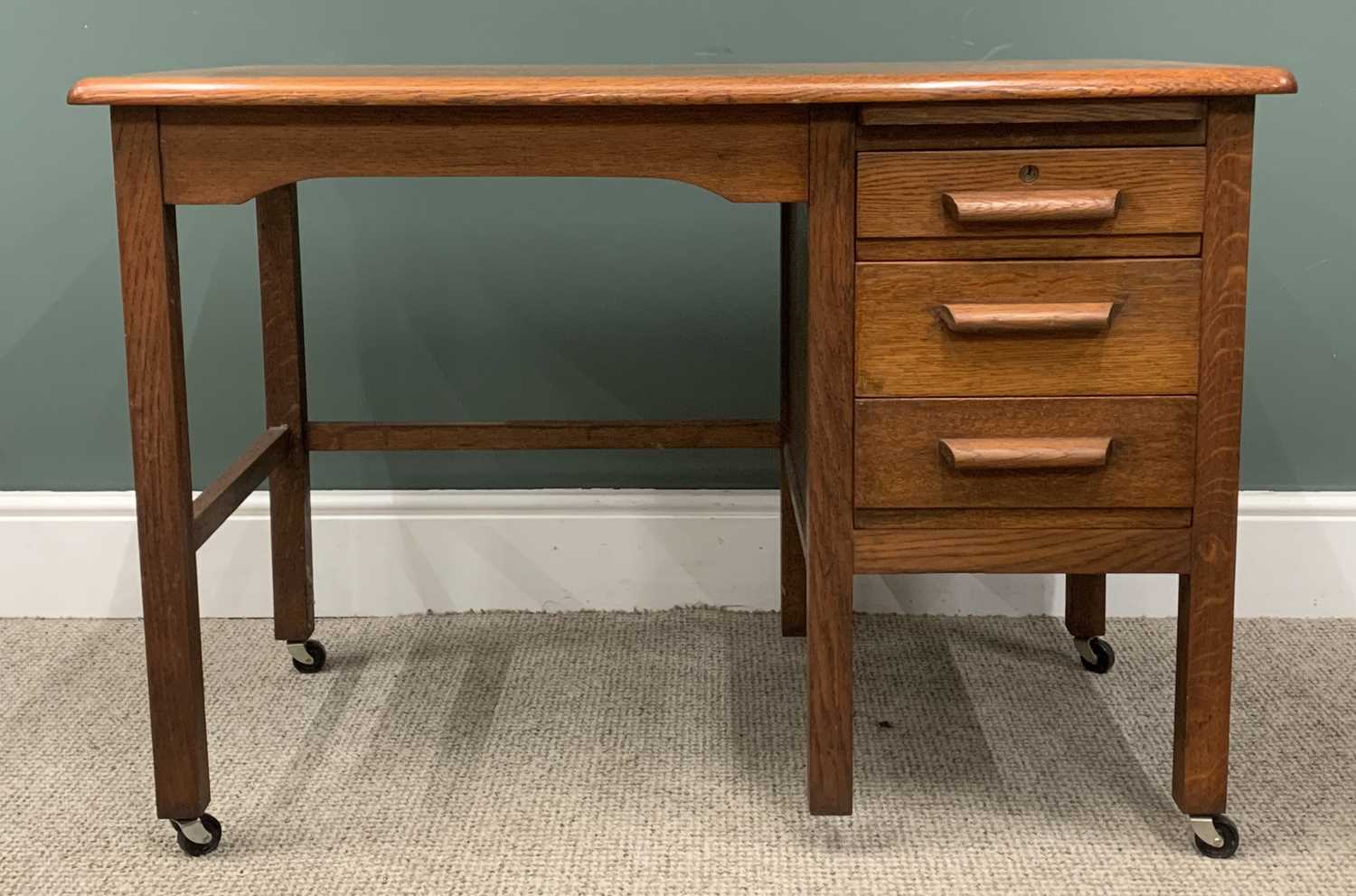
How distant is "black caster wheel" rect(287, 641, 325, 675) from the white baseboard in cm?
19

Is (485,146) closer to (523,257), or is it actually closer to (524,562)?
(523,257)

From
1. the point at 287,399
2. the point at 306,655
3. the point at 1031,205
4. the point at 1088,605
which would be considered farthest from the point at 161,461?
the point at 1088,605

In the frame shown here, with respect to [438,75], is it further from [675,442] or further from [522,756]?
[522,756]

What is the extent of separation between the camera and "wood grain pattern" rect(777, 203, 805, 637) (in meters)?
A: 1.81

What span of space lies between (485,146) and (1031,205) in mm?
494

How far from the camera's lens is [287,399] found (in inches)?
74.9

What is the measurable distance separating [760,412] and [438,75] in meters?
0.83

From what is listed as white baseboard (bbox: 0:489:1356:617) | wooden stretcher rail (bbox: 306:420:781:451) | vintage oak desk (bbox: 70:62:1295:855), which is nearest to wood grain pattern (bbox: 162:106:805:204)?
vintage oak desk (bbox: 70:62:1295:855)

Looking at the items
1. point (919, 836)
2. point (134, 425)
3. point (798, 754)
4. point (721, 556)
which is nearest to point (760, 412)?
point (721, 556)

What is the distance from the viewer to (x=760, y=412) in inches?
83.5

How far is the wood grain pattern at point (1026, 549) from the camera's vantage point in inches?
56.4

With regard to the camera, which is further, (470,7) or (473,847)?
(470,7)

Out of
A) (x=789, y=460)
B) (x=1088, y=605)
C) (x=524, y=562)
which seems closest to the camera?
(x=789, y=460)

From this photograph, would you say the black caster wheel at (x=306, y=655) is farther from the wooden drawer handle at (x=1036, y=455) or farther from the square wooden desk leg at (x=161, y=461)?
the wooden drawer handle at (x=1036, y=455)
